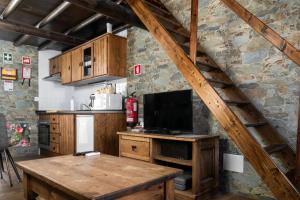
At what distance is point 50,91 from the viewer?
569 centimetres

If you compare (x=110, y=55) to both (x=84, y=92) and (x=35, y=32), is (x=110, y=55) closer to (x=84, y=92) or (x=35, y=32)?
(x=35, y=32)

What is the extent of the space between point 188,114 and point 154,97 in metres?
0.65

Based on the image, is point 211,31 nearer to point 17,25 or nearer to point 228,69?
point 228,69

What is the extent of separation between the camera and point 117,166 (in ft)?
5.83

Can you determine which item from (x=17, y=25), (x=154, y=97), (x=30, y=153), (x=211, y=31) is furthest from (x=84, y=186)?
(x=30, y=153)

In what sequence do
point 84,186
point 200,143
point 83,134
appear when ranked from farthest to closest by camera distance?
point 83,134 → point 200,143 → point 84,186

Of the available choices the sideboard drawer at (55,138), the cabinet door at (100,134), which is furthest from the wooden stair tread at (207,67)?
the sideboard drawer at (55,138)

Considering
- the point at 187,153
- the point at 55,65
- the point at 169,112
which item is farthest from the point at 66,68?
the point at 187,153

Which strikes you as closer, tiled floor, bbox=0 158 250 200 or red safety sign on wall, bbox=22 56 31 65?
tiled floor, bbox=0 158 250 200

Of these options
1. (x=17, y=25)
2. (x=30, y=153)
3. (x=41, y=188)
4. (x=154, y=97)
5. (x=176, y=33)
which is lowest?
(x=30, y=153)

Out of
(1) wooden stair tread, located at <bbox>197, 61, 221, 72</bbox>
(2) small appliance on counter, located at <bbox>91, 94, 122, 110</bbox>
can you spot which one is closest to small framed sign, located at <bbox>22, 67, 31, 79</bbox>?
(2) small appliance on counter, located at <bbox>91, 94, 122, 110</bbox>

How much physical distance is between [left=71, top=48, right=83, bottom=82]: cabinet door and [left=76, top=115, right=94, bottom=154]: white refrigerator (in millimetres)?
1185

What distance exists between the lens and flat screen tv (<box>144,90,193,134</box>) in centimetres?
279

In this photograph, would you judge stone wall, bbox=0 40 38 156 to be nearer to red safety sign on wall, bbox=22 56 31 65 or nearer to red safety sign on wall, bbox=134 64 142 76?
red safety sign on wall, bbox=22 56 31 65
